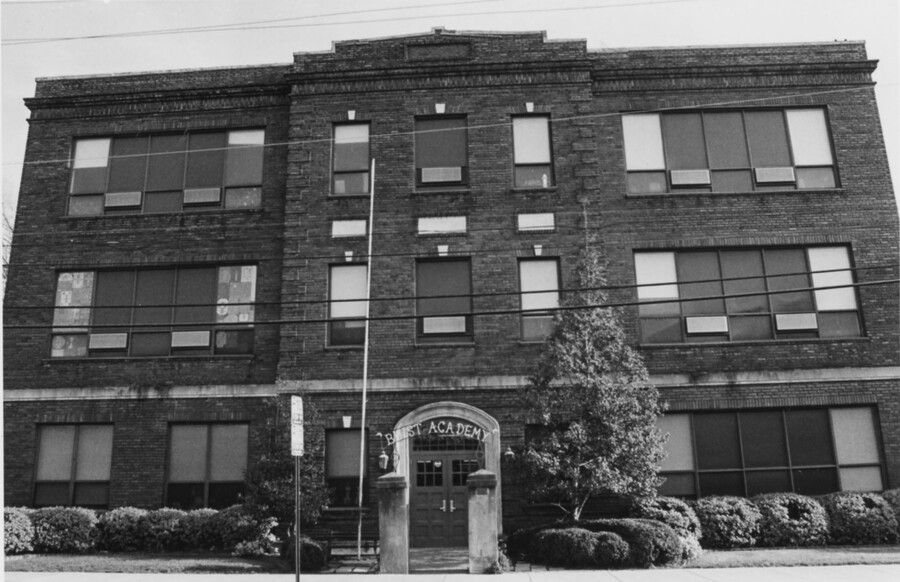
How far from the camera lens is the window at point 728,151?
2103 cm

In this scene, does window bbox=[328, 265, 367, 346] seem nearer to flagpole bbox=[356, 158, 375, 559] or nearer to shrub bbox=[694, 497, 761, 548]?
flagpole bbox=[356, 158, 375, 559]

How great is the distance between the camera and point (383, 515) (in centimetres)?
1505

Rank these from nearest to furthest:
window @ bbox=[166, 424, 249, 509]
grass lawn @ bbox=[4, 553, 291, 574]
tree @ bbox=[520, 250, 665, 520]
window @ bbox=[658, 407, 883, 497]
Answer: grass lawn @ bbox=[4, 553, 291, 574]
tree @ bbox=[520, 250, 665, 520]
window @ bbox=[658, 407, 883, 497]
window @ bbox=[166, 424, 249, 509]

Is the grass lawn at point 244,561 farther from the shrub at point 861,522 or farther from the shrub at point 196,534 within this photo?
the shrub at point 196,534

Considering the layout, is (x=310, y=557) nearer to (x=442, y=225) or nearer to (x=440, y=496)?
(x=440, y=496)

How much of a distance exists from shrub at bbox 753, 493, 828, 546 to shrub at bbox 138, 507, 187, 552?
14079 mm

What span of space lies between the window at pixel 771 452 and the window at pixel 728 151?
645cm

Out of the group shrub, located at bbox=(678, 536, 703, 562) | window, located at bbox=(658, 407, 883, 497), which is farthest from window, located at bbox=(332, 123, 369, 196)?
shrub, located at bbox=(678, 536, 703, 562)

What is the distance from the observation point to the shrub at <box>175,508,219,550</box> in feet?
59.3

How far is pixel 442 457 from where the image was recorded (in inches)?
749

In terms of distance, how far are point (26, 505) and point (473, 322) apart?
12.9 metres

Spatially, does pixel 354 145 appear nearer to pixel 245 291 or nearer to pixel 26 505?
pixel 245 291

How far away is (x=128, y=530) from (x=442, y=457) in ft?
25.8

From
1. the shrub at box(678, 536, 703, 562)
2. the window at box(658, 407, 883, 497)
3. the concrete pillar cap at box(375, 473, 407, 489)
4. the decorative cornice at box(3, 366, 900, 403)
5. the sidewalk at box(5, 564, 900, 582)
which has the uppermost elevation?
the decorative cornice at box(3, 366, 900, 403)
